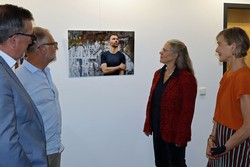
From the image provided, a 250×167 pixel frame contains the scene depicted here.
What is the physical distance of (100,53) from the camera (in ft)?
9.88

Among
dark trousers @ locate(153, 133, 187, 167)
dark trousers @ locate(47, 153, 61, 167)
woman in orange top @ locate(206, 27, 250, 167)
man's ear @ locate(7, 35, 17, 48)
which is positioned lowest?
dark trousers @ locate(153, 133, 187, 167)

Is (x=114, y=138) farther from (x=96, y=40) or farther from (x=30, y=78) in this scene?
(x=30, y=78)

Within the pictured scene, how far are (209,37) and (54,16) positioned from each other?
172cm

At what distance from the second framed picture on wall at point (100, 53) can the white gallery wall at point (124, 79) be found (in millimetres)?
51

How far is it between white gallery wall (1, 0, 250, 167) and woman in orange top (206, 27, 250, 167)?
4.01 ft

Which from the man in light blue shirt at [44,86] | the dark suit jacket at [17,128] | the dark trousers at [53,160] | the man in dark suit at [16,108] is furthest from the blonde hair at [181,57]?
the dark suit jacket at [17,128]

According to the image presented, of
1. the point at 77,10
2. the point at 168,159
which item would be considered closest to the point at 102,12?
the point at 77,10

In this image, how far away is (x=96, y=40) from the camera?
298 cm

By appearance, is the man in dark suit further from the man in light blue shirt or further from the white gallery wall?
the white gallery wall

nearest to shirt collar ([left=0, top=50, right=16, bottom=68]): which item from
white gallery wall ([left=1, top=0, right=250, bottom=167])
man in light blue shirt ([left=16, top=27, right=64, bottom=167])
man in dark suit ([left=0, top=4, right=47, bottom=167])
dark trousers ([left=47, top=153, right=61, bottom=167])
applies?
man in dark suit ([left=0, top=4, right=47, bottom=167])

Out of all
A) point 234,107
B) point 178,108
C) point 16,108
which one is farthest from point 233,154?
point 16,108

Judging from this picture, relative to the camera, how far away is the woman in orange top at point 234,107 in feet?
6.19

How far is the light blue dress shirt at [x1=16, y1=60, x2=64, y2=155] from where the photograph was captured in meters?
2.00

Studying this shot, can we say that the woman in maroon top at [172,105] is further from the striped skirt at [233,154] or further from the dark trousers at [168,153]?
the striped skirt at [233,154]
